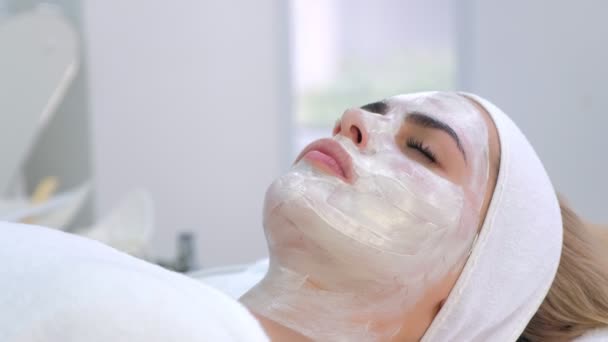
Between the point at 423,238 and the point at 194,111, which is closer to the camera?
the point at 423,238

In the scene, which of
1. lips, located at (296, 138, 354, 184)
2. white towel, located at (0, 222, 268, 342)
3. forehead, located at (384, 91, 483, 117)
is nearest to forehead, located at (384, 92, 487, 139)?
forehead, located at (384, 91, 483, 117)

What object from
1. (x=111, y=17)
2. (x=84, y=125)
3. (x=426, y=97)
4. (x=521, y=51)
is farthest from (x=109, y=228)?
(x=521, y=51)

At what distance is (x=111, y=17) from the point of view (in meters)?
2.24

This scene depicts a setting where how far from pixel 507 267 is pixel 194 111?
5.35ft

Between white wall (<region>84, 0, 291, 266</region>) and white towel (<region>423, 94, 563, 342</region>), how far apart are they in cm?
157

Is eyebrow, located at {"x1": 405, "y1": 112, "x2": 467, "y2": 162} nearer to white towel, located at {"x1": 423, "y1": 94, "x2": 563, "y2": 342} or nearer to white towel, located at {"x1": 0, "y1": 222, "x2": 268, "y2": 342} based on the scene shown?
white towel, located at {"x1": 423, "y1": 94, "x2": 563, "y2": 342}

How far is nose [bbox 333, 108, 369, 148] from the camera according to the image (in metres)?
0.93

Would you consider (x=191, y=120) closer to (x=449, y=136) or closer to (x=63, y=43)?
(x=63, y=43)

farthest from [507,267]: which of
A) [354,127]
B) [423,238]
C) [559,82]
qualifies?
[559,82]

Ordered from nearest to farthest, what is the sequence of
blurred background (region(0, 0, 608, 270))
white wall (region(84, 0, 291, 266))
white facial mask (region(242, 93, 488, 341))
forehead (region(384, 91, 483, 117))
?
white facial mask (region(242, 93, 488, 341)) < forehead (region(384, 91, 483, 117)) < blurred background (region(0, 0, 608, 270)) < white wall (region(84, 0, 291, 266))

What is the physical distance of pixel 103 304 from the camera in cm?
58

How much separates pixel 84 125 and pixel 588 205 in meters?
1.53

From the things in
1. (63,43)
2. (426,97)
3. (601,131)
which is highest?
(426,97)

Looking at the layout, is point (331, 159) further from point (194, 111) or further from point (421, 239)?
point (194, 111)
